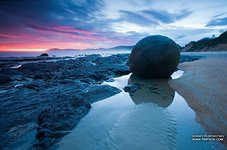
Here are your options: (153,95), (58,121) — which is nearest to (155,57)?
(153,95)

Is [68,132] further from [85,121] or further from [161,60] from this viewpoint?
[161,60]

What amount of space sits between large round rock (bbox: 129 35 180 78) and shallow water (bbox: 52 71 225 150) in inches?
117

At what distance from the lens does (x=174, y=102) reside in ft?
14.8

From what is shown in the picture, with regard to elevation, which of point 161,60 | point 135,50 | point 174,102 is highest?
point 135,50

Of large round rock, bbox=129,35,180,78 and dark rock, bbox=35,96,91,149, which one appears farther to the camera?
large round rock, bbox=129,35,180,78

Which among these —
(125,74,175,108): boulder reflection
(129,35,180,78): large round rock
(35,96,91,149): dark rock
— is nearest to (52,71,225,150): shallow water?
(125,74,175,108): boulder reflection

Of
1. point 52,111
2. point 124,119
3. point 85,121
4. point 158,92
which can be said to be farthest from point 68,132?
point 158,92

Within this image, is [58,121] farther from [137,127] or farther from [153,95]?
[153,95]

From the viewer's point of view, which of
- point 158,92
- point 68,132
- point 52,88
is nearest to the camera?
point 68,132

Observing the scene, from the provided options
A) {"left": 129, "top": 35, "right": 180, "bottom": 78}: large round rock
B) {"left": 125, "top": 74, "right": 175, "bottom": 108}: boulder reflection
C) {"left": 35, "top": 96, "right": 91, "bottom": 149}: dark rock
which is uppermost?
{"left": 129, "top": 35, "right": 180, "bottom": 78}: large round rock

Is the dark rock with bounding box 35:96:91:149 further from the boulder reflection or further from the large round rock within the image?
the large round rock

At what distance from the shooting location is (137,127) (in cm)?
300

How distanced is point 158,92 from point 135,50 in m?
3.20

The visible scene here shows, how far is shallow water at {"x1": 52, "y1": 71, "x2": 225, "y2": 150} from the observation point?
8.13 ft
